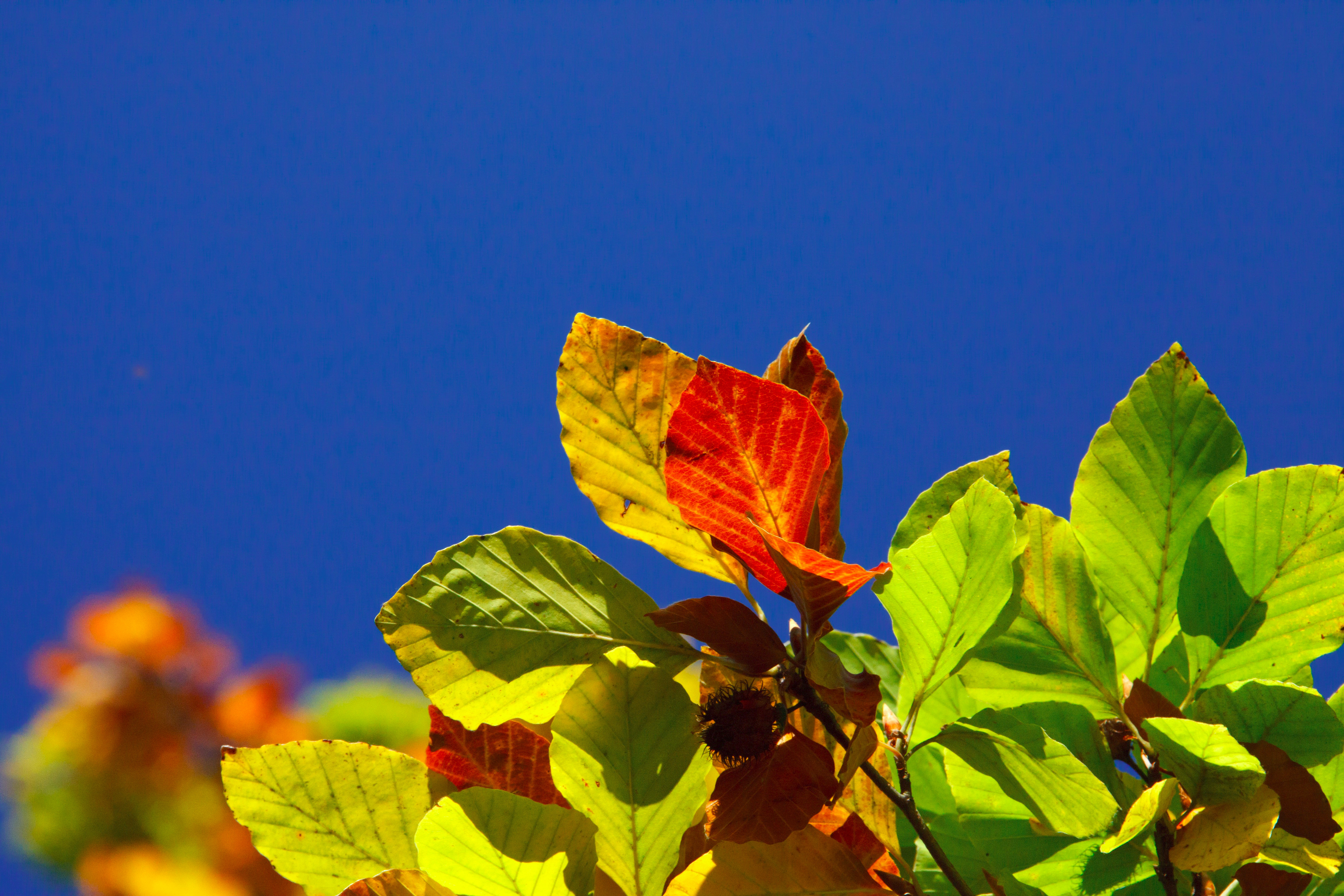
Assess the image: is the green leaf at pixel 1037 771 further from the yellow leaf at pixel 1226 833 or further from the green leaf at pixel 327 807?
the green leaf at pixel 327 807

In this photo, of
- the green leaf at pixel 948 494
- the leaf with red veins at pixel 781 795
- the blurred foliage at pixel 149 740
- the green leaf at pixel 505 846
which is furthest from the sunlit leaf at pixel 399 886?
the blurred foliage at pixel 149 740

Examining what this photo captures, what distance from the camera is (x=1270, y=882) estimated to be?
388mm

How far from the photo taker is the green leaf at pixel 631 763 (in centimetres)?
35

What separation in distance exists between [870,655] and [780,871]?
0.23m

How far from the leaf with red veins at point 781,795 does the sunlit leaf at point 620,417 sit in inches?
3.9

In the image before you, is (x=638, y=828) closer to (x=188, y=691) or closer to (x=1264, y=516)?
(x=1264, y=516)

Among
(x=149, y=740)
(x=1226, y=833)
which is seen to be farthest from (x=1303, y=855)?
(x=149, y=740)

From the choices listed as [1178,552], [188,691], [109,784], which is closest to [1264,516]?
[1178,552]

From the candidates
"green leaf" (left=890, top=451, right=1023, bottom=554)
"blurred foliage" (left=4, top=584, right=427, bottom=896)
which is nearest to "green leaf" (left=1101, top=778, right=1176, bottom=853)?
"green leaf" (left=890, top=451, right=1023, bottom=554)

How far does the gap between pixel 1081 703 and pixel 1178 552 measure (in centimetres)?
8

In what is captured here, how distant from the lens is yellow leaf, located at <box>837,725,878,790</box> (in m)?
0.33

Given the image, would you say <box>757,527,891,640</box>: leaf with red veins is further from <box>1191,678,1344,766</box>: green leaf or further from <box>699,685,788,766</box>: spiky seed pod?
<box>1191,678,1344,766</box>: green leaf

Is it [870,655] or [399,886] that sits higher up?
[870,655]

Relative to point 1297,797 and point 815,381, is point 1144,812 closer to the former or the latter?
point 1297,797
